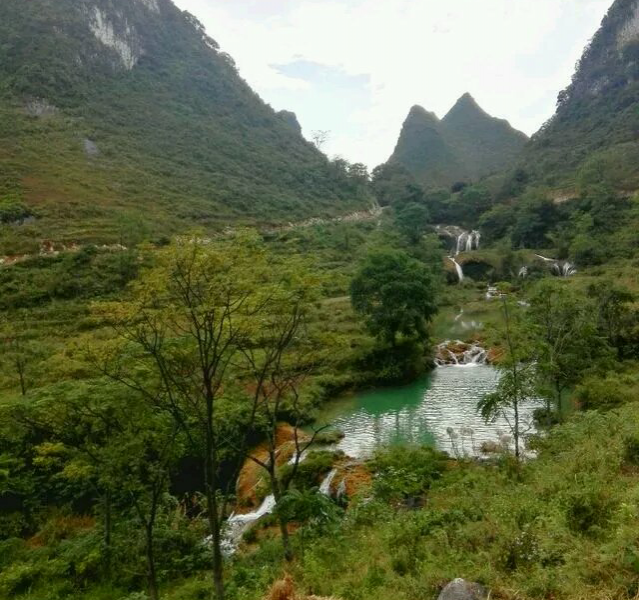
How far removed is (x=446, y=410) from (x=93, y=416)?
14017 millimetres

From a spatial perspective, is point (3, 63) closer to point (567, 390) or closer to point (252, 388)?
point (252, 388)

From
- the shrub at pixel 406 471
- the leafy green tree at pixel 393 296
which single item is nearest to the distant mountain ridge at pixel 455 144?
the leafy green tree at pixel 393 296

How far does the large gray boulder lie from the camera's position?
4.74 m

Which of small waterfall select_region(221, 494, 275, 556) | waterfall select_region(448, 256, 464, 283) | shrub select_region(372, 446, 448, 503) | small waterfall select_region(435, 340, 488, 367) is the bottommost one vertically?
small waterfall select_region(221, 494, 275, 556)

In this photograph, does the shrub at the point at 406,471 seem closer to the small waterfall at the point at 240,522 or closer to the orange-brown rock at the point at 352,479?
the orange-brown rock at the point at 352,479

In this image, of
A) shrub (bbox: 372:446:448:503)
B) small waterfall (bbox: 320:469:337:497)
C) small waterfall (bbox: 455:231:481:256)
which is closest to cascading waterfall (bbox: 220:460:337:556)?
small waterfall (bbox: 320:469:337:497)

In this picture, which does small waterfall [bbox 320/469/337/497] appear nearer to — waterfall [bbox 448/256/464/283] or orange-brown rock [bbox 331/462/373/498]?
orange-brown rock [bbox 331/462/373/498]

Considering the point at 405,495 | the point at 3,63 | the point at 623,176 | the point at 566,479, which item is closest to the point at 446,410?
the point at 405,495

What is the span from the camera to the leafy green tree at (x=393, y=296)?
25078mm

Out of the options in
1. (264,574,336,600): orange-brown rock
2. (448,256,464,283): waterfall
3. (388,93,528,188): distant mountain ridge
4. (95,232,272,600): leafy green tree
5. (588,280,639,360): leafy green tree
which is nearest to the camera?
(264,574,336,600): orange-brown rock

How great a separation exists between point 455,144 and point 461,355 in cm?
11756

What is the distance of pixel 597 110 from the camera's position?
83438 millimetres

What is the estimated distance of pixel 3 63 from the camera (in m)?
68.6

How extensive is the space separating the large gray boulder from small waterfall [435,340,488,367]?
72.3 ft
